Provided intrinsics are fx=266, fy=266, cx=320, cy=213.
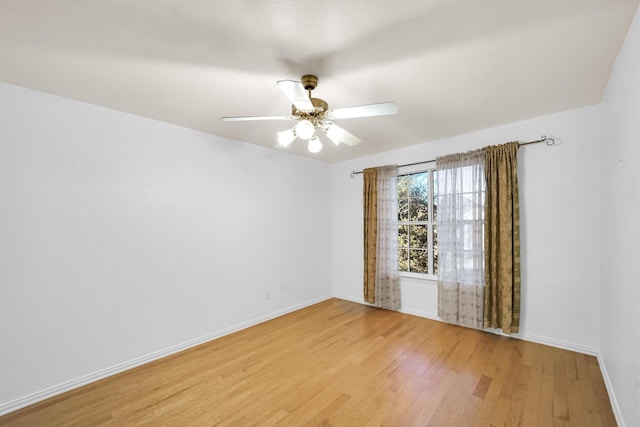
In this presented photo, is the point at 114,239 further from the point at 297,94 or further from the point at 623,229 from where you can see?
the point at 623,229

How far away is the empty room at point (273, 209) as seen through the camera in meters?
1.55

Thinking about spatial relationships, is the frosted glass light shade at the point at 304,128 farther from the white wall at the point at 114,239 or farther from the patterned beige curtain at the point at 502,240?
the patterned beige curtain at the point at 502,240

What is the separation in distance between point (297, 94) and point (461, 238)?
274cm

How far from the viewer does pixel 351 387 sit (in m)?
2.19

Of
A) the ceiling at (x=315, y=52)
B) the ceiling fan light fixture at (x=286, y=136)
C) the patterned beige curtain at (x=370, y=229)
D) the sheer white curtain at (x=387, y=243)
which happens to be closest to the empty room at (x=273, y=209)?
the ceiling at (x=315, y=52)

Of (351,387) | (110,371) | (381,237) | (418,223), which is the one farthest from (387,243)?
(110,371)

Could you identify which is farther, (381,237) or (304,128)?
(381,237)

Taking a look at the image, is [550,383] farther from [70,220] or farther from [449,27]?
[70,220]

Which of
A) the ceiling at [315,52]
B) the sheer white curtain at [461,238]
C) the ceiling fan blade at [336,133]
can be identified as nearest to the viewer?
the ceiling at [315,52]

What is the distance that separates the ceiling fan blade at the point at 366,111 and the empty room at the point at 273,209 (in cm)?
3

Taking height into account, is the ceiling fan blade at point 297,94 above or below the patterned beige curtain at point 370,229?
above

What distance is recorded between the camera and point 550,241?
2814 millimetres

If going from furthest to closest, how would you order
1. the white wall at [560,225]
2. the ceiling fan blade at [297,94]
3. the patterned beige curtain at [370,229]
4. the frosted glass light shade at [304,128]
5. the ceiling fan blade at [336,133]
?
the patterned beige curtain at [370,229] → the white wall at [560,225] → the ceiling fan blade at [336,133] → the frosted glass light shade at [304,128] → the ceiling fan blade at [297,94]

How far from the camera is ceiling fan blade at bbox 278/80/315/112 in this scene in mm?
1521
